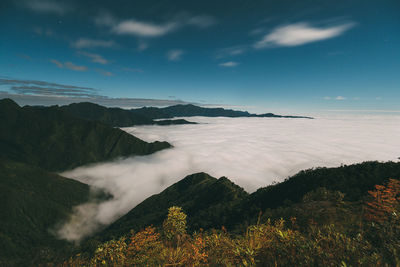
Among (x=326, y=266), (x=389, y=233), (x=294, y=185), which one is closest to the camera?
(x=326, y=266)

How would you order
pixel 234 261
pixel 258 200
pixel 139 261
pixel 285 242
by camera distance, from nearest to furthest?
pixel 285 242
pixel 234 261
pixel 139 261
pixel 258 200

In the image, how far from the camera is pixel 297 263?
262 inches

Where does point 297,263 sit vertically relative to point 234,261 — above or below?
above

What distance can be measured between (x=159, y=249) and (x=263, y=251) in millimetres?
5661

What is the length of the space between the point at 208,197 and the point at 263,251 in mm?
199593

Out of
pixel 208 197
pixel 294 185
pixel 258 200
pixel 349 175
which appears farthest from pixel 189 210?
pixel 349 175

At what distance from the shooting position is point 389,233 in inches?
276

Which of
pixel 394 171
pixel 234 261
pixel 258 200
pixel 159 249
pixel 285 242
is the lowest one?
pixel 258 200

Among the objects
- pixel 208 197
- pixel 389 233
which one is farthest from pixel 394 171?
pixel 208 197

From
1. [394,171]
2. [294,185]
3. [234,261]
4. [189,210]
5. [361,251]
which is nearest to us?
[361,251]

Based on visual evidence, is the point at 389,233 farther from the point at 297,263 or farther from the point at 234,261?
the point at 234,261

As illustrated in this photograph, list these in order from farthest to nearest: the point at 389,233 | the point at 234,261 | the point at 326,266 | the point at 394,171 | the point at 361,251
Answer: the point at 394,171 < the point at 234,261 < the point at 389,233 < the point at 361,251 < the point at 326,266

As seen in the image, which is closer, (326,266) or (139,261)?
(326,266)

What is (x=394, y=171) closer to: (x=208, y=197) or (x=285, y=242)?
(x=285, y=242)
